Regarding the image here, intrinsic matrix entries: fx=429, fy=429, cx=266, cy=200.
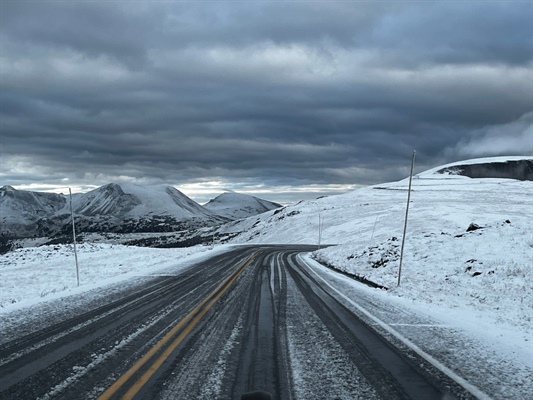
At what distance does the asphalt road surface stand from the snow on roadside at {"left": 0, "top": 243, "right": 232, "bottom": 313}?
5.09 metres

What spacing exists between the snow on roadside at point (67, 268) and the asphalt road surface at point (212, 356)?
5086mm

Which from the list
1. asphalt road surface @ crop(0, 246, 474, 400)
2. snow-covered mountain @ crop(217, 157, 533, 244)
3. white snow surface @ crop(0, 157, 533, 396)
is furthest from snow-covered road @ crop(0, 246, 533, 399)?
snow-covered mountain @ crop(217, 157, 533, 244)

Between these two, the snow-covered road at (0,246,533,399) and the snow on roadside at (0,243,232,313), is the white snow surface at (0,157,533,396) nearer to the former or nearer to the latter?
the snow on roadside at (0,243,232,313)

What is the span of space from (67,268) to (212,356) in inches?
1026

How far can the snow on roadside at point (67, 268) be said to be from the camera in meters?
18.4

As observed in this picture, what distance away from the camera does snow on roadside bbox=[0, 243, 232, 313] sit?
18375 mm

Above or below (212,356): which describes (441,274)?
above

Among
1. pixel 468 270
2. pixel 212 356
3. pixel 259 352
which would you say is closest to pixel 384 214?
pixel 468 270

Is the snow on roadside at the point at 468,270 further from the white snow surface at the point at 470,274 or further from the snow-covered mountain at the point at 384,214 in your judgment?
the snow-covered mountain at the point at 384,214

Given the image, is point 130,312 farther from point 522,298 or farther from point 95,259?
point 95,259

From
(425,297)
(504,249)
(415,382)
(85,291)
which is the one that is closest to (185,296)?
(85,291)

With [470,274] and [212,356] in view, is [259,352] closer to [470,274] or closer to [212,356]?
[212,356]

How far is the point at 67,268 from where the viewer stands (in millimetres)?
29547

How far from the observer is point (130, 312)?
10.9 meters
